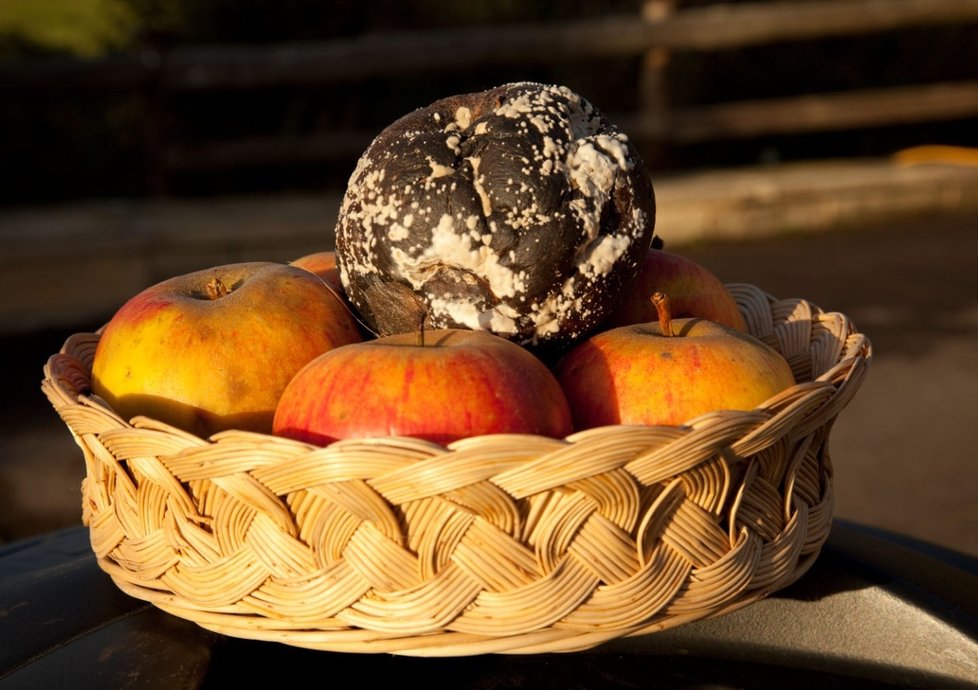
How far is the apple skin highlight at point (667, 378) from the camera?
3.94 feet

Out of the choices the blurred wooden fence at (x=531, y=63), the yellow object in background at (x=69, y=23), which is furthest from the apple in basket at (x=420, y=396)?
the yellow object in background at (x=69, y=23)

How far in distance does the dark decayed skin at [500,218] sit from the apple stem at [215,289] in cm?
16

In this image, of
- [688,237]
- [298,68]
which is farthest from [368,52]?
[688,237]

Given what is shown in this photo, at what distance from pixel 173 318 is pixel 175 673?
0.40m

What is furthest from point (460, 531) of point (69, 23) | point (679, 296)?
point (69, 23)

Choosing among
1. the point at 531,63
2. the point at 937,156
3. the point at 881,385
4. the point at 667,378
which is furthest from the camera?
the point at 937,156

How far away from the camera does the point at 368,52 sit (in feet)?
19.6

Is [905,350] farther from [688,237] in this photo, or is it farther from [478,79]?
[478,79]

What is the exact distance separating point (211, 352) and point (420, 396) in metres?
0.30

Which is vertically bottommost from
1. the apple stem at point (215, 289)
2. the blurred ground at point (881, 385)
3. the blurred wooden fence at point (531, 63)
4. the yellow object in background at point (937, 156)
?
the blurred ground at point (881, 385)

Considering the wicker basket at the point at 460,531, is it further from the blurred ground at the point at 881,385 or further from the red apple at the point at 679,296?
the blurred ground at the point at 881,385

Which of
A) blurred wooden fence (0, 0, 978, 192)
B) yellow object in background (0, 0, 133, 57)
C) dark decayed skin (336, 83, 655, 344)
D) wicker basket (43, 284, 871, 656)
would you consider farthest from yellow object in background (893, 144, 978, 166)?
wicker basket (43, 284, 871, 656)

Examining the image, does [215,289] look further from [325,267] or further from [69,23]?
[69,23]

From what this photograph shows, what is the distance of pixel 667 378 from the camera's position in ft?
3.98
